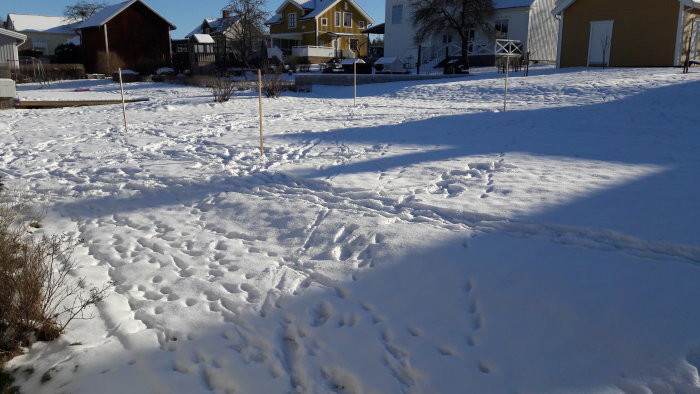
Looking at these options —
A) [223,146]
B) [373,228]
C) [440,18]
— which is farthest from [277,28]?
[373,228]

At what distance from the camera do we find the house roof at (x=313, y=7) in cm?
4692

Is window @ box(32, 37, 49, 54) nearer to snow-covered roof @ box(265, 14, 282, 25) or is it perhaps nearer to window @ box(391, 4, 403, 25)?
snow-covered roof @ box(265, 14, 282, 25)

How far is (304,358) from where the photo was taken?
3.83m

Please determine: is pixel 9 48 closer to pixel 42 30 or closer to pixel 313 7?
pixel 313 7

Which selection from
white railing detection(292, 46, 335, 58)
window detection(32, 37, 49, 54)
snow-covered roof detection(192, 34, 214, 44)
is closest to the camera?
snow-covered roof detection(192, 34, 214, 44)

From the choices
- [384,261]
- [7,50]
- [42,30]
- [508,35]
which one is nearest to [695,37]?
[508,35]

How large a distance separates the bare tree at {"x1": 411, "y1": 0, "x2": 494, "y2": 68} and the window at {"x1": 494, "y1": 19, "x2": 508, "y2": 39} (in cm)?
127

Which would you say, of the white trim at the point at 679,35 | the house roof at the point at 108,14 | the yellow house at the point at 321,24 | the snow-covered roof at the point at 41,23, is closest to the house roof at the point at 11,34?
the house roof at the point at 108,14

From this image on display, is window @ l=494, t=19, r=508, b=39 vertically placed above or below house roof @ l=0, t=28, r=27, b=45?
above

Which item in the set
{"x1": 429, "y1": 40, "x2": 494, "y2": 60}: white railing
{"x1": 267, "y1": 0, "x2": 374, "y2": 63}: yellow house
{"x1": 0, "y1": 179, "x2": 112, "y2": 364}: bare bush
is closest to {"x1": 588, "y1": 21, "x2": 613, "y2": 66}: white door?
{"x1": 429, "y1": 40, "x2": 494, "y2": 60}: white railing

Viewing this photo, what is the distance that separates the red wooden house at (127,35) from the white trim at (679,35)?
3271 centimetres

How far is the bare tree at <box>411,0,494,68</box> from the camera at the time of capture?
29219 millimetres

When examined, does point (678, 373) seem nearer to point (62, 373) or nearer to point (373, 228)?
point (373, 228)

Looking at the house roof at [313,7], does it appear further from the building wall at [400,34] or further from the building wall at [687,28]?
the building wall at [687,28]
